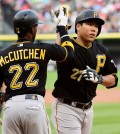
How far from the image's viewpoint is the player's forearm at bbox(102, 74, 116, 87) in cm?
533

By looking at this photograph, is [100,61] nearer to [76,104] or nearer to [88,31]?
[88,31]

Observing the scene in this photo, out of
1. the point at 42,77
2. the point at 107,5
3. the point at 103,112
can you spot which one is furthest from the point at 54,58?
the point at 107,5

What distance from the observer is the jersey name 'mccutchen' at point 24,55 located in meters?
4.62

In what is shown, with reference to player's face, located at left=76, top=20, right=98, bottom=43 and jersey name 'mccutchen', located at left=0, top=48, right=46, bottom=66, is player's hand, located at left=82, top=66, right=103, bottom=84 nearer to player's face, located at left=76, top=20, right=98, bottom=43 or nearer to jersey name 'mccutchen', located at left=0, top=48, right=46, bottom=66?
player's face, located at left=76, top=20, right=98, bottom=43

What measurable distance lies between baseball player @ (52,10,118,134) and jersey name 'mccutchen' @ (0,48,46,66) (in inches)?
25.9

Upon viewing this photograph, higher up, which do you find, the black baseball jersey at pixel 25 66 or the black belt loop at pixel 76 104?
the black baseball jersey at pixel 25 66

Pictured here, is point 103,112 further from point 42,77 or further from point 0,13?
point 0,13

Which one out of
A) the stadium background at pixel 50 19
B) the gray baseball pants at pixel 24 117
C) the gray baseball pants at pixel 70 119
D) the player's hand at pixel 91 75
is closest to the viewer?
the gray baseball pants at pixel 24 117

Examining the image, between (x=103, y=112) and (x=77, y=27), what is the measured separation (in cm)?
506

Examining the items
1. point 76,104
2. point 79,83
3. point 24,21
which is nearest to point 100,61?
point 79,83

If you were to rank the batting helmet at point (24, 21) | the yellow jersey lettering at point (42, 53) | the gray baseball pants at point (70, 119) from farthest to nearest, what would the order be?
the gray baseball pants at point (70, 119) → the batting helmet at point (24, 21) → the yellow jersey lettering at point (42, 53)

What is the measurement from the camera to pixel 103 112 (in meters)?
10.3

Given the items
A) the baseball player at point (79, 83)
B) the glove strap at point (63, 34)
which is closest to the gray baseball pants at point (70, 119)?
the baseball player at point (79, 83)

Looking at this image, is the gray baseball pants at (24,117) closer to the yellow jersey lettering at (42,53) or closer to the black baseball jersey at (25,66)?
the black baseball jersey at (25,66)
